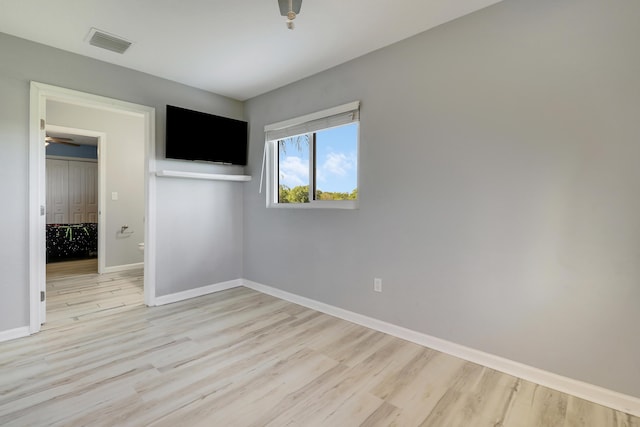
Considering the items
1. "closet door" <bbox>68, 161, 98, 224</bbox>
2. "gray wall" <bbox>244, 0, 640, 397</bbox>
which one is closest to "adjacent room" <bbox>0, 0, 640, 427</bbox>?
"gray wall" <bbox>244, 0, 640, 397</bbox>

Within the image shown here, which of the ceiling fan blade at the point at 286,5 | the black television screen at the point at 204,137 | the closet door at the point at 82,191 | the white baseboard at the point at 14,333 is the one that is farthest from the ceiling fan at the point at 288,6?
the closet door at the point at 82,191

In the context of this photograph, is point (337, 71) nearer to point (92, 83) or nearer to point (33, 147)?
point (92, 83)

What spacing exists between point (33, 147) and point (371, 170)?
2.90 meters

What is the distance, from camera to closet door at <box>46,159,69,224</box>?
21.0 feet

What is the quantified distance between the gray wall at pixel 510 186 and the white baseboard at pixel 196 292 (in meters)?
1.76

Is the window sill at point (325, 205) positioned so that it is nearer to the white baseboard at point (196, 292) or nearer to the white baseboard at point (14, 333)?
the white baseboard at point (196, 292)

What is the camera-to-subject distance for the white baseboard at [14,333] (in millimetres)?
→ 2398

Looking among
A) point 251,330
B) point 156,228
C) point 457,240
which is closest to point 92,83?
point 156,228

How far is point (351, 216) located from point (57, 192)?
23.2ft

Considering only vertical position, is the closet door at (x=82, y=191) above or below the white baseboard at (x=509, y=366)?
above

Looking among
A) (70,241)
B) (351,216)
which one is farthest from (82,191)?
(351,216)

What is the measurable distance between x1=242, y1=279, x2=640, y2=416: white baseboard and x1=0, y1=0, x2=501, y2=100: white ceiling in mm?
2394

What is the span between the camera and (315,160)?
3229 millimetres

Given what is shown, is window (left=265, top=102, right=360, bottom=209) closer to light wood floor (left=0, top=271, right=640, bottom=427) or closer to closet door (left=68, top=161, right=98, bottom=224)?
light wood floor (left=0, top=271, right=640, bottom=427)
